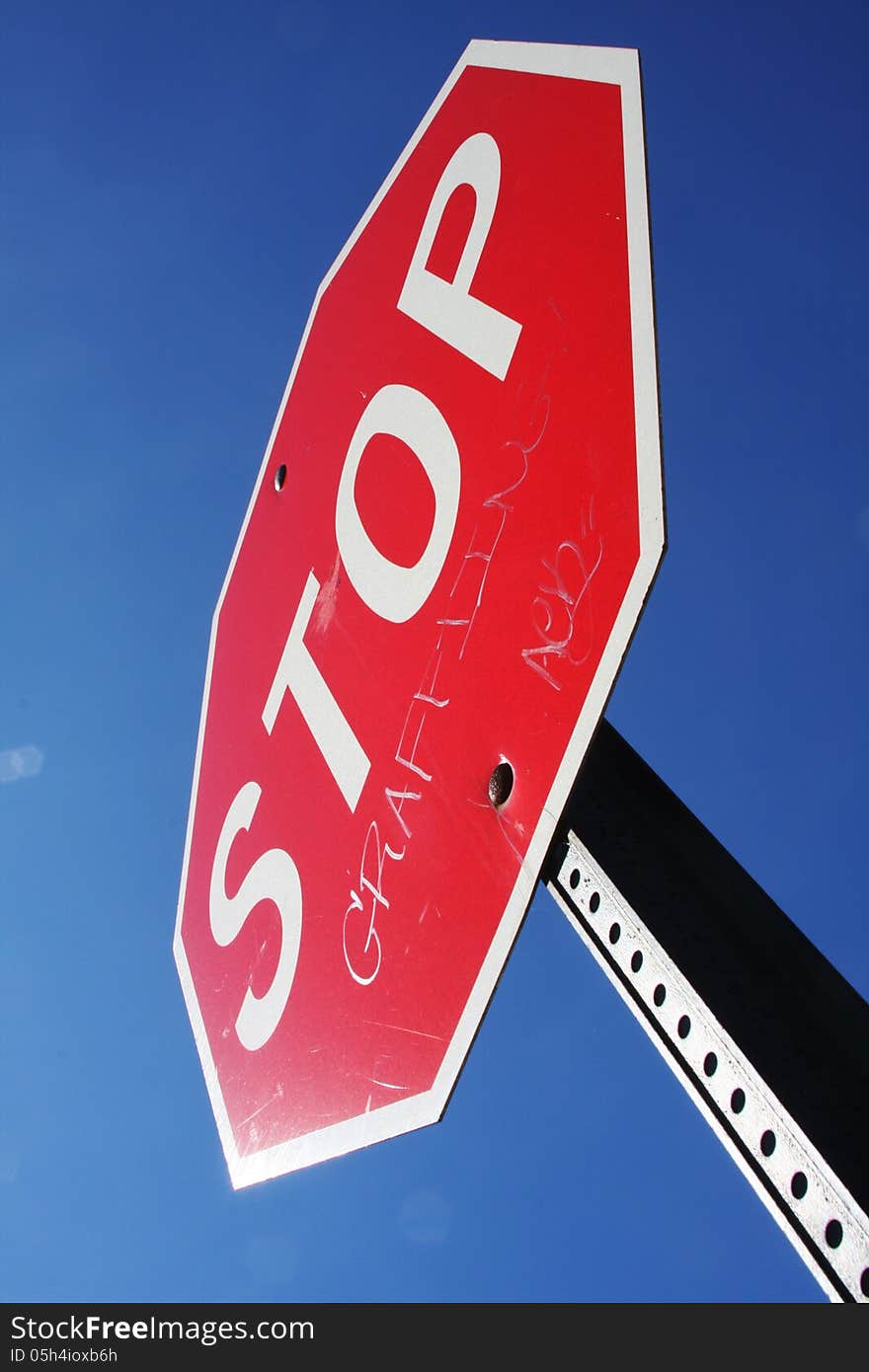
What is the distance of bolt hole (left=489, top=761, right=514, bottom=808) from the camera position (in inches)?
35.0

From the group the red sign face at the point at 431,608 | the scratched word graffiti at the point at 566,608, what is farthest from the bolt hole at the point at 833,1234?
the scratched word graffiti at the point at 566,608

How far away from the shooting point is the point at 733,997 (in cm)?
88

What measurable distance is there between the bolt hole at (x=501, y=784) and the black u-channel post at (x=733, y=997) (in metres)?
0.06

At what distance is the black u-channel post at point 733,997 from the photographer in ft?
2.50

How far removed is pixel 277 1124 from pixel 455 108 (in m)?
1.16

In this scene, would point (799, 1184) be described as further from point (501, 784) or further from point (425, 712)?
point (425, 712)

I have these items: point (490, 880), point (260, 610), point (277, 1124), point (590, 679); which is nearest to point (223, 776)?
point (260, 610)

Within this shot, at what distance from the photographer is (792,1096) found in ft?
2.63

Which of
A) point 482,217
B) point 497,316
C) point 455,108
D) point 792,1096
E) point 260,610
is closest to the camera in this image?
point 792,1096

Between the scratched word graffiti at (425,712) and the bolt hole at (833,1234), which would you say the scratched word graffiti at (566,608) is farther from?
the bolt hole at (833,1234)

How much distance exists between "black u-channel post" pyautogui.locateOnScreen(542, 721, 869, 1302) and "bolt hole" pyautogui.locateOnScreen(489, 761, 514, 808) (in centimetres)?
6

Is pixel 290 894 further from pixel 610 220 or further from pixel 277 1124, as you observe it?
pixel 610 220

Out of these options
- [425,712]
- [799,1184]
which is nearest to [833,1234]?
[799,1184]

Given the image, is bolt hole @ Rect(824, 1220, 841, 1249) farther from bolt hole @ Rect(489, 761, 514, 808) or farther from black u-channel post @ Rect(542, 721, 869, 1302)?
bolt hole @ Rect(489, 761, 514, 808)
